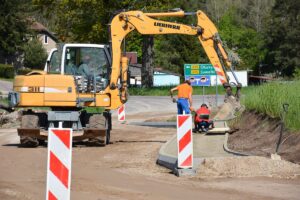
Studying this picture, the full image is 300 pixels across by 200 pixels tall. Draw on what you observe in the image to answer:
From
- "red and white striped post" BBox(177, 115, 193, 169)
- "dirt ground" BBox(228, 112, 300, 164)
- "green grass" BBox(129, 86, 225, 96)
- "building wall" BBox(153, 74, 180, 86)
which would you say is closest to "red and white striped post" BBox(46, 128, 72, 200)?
"red and white striped post" BBox(177, 115, 193, 169)

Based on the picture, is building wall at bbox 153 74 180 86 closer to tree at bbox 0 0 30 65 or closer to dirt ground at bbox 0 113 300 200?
tree at bbox 0 0 30 65

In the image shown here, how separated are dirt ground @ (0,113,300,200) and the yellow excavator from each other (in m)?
1.69

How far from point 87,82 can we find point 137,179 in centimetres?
821

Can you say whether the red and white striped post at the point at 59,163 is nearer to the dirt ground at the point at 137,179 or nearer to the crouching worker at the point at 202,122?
the dirt ground at the point at 137,179

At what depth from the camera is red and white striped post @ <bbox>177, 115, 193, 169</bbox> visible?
1385cm

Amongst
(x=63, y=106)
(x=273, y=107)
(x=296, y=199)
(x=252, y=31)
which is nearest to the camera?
(x=296, y=199)

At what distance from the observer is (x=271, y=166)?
13562 mm

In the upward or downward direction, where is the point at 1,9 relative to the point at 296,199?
upward

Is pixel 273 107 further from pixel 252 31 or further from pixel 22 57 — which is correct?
pixel 252 31

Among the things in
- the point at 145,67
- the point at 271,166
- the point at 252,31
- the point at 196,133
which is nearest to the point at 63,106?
the point at 196,133

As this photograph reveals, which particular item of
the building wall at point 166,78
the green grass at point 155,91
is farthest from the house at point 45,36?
the green grass at point 155,91

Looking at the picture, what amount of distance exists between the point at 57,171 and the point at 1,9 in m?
89.2

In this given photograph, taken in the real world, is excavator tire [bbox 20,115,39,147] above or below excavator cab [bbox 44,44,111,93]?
below

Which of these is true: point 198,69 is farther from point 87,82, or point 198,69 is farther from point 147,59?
point 147,59
